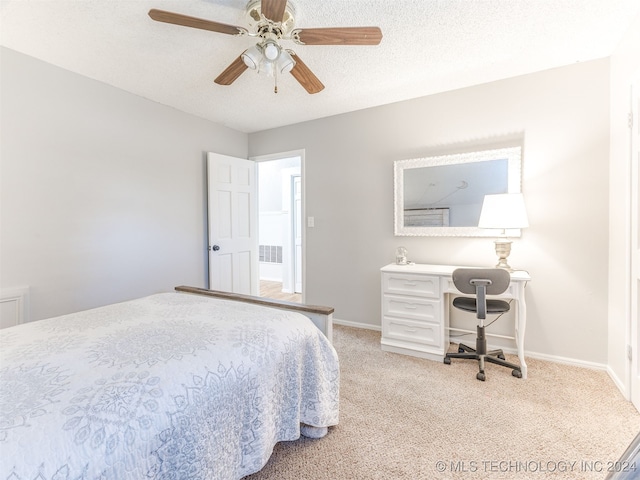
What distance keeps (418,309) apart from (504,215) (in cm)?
103

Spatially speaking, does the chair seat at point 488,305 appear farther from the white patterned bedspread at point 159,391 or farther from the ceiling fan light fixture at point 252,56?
the ceiling fan light fixture at point 252,56

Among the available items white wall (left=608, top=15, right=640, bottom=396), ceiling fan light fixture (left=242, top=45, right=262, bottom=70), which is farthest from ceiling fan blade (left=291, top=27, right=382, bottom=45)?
white wall (left=608, top=15, right=640, bottom=396)

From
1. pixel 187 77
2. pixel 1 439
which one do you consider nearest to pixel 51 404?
pixel 1 439

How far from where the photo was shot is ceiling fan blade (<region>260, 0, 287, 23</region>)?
1.46 meters

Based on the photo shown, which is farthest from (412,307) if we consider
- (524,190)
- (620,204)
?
(620,204)

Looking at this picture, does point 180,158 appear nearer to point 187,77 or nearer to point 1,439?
point 187,77

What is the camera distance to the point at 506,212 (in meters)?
2.30

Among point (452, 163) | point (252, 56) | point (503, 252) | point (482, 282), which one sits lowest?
point (482, 282)

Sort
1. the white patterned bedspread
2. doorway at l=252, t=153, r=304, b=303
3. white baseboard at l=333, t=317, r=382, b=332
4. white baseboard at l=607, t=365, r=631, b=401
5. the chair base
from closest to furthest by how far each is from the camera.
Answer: the white patterned bedspread < white baseboard at l=607, t=365, r=631, b=401 < the chair base < white baseboard at l=333, t=317, r=382, b=332 < doorway at l=252, t=153, r=304, b=303

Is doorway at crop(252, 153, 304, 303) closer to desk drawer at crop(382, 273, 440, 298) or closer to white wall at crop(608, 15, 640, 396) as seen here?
desk drawer at crop(382, 273, 440, 298)

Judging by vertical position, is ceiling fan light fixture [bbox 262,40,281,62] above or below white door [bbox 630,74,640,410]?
above

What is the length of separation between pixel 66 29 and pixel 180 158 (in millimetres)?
1447

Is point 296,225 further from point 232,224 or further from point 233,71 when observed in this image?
point 233,71

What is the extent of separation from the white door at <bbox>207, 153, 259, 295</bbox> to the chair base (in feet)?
8.49
